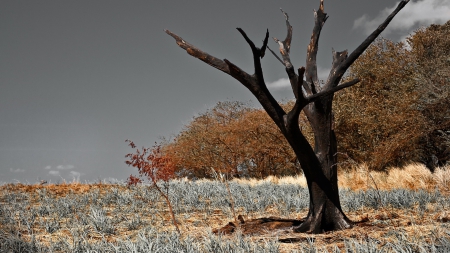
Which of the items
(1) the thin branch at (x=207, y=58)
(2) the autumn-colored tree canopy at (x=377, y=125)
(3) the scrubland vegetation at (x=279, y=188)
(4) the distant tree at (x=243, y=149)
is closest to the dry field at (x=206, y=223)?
(3) the scrubland vegetation at (x=279, y=188)

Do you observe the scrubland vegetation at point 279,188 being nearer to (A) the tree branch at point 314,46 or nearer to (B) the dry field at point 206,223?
(B) the dry field at point 206,223

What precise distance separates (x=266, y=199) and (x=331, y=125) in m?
3.31

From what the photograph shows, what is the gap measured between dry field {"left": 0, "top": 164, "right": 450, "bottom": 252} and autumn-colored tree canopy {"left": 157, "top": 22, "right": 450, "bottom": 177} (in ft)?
18.1

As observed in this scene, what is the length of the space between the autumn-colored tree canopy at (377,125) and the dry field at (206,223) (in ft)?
18.1

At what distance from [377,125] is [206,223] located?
1450 cm

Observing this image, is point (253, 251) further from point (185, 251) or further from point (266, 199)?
point (266, 199)

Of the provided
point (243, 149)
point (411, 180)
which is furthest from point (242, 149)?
point (411, 180)

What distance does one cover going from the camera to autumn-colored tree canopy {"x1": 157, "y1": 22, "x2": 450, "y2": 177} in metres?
17.2

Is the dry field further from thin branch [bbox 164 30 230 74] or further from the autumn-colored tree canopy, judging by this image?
the autumn-colored tree canopy

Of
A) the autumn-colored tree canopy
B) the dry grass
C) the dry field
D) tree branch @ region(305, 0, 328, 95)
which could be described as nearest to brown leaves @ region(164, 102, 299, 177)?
the autumn-colored tree canopy

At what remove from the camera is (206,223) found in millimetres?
6477

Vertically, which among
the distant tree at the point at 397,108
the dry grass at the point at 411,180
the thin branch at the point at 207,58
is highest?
the distant tree at the point at 397,108

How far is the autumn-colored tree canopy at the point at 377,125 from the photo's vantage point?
17.2 metres

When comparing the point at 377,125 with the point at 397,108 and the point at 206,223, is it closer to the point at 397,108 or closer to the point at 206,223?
the point at 397,108
